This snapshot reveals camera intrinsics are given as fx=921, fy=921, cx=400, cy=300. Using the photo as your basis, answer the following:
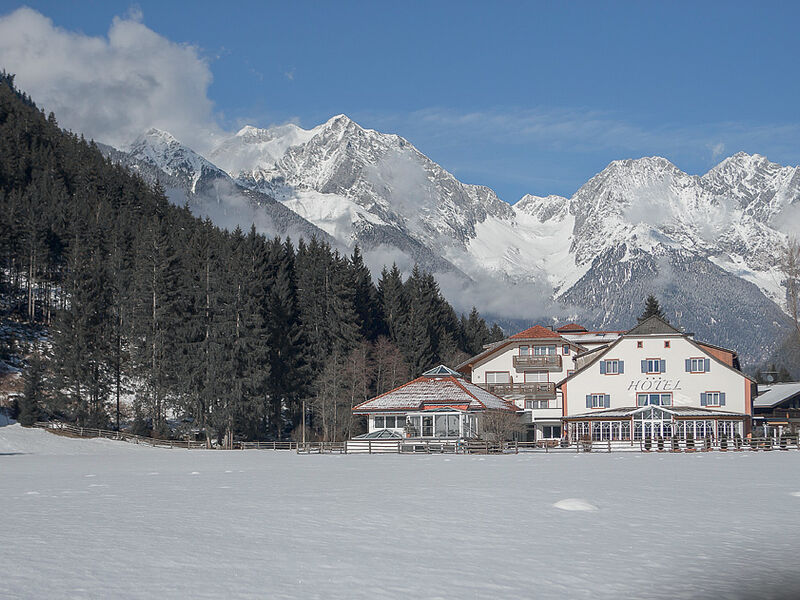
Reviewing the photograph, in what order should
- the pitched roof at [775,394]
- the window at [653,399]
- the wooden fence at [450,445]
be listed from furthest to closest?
the pitched roof at [775,394] → the window at [653,399] → the wooden fence at [450,445]

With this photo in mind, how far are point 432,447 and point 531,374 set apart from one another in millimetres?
29141

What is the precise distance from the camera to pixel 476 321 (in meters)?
139

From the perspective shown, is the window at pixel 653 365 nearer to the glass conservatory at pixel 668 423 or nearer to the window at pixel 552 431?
the glass conservatory at pixel 668 423

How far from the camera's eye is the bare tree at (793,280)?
7519 cm

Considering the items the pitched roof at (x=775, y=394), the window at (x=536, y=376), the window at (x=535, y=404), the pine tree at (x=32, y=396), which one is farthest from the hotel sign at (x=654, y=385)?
the pine tree at (x=32, y=396)

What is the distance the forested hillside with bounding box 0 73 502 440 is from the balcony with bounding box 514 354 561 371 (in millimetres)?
12931

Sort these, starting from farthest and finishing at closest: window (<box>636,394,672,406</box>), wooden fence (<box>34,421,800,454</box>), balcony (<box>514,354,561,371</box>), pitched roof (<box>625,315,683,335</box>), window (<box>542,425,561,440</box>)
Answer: balcony (<box>514,354,561,371</box>) < window (<box>542,425,561,440</box>) < pitched roof (<box>625,315,683,335</box>) < window (<box>636,394,672,406</box>) < wooden fence (<box>34,421,800,454</box>)

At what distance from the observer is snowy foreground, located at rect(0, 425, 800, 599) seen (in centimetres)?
1534

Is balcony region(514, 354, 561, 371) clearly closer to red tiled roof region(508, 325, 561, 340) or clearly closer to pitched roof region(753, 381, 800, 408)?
red tiled roof region(508, 325, 561, 340)

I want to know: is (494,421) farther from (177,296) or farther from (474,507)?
(474,507)

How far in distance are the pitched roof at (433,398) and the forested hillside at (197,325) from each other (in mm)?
5656

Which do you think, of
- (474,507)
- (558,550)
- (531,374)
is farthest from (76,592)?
(531,374)

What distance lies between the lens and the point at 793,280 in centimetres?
7700

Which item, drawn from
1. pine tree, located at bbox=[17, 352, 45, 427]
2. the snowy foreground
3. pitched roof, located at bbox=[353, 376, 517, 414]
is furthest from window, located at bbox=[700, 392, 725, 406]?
pine tree, located at bbox=[17, 352, 45, 427]
